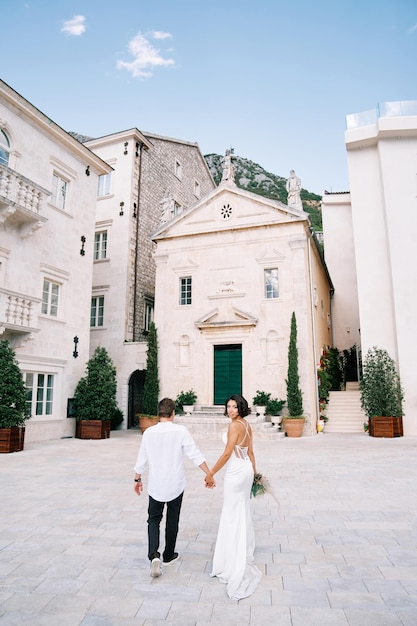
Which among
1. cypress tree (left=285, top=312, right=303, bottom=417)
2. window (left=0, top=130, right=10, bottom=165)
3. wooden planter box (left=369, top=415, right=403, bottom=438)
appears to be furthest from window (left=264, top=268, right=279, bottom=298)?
window (left=0, top=130, right=10, bottom=165)

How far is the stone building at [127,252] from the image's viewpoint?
1980 cm

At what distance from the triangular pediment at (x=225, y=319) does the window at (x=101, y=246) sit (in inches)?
250

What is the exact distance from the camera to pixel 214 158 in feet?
225

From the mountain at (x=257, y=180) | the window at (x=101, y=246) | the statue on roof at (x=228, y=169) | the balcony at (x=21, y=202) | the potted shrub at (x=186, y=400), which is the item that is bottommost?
the potted shrub at (x=186, y=400)

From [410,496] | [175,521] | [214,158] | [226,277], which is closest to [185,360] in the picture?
[226,277]

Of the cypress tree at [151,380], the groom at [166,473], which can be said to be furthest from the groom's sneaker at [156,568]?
the cypress tree at [151,380]

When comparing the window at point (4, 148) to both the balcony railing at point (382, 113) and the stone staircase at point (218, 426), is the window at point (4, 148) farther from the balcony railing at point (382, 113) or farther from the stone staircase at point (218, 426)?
the balcony railing at point (382, 113)

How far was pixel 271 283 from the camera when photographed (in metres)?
17.9

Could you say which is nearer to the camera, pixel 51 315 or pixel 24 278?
pixel 24 278

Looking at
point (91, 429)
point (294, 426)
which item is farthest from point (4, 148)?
point (294, 426)

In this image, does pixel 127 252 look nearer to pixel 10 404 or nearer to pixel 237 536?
pixel 10 404

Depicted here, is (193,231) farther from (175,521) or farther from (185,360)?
(175,521)

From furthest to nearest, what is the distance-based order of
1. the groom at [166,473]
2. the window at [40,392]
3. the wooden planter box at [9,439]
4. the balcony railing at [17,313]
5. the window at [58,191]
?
the window at [58,191], the window at [40,392], the balcony railing at [17,313], the wooden planter box at [9,439], the groom at [166,473]

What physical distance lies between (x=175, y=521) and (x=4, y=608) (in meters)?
1.43
